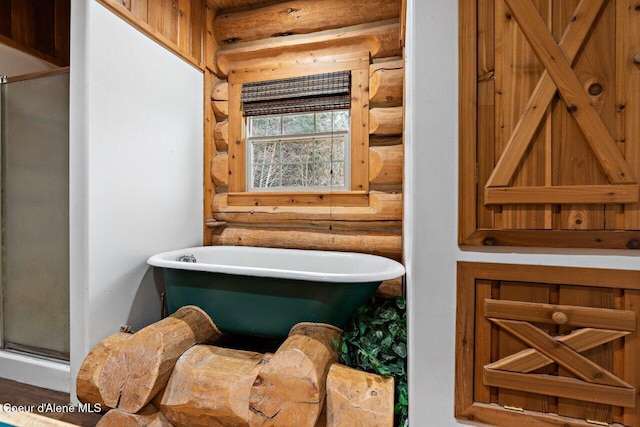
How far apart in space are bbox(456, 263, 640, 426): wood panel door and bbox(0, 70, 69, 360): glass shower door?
90.0 inches

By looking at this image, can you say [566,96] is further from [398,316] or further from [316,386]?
[316,386]

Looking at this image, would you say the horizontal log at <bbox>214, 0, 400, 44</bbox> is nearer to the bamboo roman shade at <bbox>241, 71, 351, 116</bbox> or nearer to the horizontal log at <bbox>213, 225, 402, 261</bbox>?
the bamboo roman shade at <bbox>241, 71, 351, 116</bbox>

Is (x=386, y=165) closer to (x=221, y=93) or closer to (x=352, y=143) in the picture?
(x=352, y=143)

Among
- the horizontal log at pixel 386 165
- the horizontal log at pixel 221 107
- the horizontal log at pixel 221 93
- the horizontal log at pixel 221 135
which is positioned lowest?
the horizontal log at pixel 386 165

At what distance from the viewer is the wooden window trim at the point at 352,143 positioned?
2373mm

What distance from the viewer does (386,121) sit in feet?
7.54

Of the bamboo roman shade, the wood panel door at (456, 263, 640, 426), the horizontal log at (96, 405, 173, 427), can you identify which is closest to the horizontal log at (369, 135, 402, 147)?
the bamboo roman shade

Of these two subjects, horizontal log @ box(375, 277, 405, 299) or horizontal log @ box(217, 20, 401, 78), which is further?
horizontal log @ box(217, 20, 401, 78)

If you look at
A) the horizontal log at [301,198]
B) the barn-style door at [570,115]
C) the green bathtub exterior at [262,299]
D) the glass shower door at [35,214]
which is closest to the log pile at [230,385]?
the green bathtub exterior at [262,299]

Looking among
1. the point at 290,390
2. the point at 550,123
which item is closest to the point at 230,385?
the point at 290,390

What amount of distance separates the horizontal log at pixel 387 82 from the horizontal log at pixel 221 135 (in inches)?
53.5

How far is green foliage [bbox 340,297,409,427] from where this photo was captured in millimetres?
1315

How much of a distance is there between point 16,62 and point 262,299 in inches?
109

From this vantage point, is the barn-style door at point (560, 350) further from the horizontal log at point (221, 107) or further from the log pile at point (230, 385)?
the horizontal log at point (221, 107)
